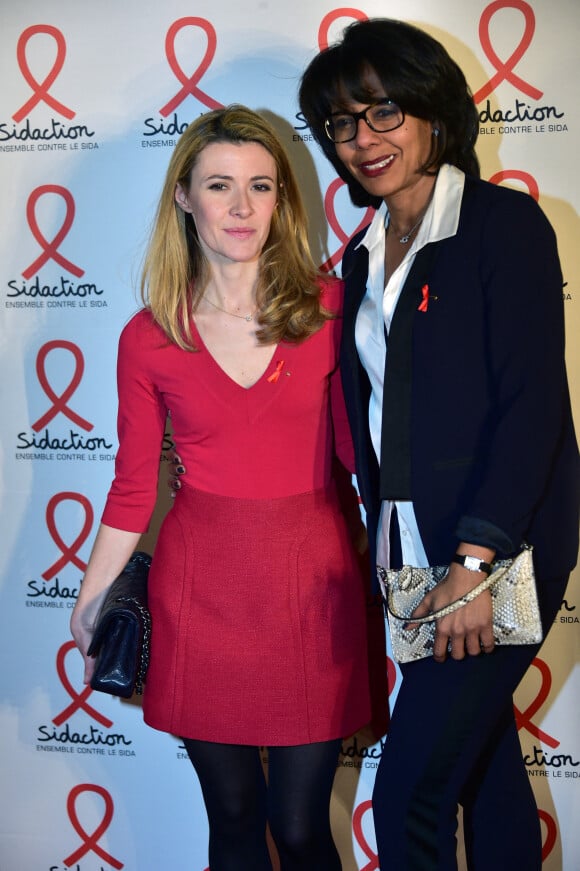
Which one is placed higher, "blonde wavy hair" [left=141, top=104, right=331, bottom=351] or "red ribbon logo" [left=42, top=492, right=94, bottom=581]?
"blonde wavy hair" [left=141, top=104, right=331, bottom=351]

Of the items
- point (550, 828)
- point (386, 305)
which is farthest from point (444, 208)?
point (550, 828)

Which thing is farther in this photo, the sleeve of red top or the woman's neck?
the sleeve of red top

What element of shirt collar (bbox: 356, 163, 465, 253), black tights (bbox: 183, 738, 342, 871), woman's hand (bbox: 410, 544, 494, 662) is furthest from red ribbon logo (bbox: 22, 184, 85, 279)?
woman's hand (bbox: 410, 544, 494, 662)

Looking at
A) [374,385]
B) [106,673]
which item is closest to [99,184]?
[374,385]

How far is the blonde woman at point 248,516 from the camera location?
1.87 m

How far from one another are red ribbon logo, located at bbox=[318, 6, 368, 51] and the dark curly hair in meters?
0.59

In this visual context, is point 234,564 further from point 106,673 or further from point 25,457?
point 25,457

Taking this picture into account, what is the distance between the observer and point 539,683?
95.2 inches

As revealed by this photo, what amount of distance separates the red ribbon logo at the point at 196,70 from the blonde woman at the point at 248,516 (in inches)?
18.8

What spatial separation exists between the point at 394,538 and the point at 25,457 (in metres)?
1.27

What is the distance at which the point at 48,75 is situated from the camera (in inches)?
96.4

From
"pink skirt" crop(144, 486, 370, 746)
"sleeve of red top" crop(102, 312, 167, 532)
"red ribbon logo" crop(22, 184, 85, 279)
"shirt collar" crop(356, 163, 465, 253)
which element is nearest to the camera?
"shirt collar" crop(356, 163, 465, 253)

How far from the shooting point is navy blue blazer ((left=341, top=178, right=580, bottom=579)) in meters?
1.50

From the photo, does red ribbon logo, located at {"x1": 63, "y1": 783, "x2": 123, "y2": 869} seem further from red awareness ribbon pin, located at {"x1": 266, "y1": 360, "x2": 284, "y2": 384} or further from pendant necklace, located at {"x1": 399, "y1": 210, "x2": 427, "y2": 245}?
pendant necklace, located at {"x1": 399, "y1": 210, "x2": 427, "y2": 245}
